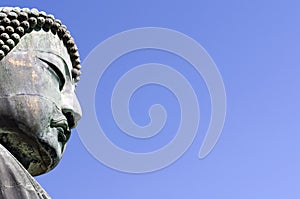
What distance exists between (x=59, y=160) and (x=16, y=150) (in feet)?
1.67

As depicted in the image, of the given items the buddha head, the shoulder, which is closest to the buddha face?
the buddha head

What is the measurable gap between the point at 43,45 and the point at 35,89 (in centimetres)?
66

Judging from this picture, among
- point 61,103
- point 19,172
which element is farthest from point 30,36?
point 19,172

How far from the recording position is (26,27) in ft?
30.4

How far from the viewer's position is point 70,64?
378 inches

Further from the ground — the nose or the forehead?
the forehead

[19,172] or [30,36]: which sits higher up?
[30,36]

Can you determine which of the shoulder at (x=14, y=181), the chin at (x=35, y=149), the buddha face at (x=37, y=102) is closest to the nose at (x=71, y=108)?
the buddha face at (x=37, y=102)

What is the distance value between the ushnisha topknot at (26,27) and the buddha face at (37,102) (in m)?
0.07

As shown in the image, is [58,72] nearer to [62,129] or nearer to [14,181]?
[62,129]

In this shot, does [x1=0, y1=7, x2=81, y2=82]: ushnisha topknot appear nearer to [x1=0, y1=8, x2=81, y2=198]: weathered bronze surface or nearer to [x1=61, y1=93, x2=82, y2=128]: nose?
[x1=0, y1=8, x2=81, y2=198]: weathered bronze surface

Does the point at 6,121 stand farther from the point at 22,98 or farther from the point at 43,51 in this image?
the point at 43,51

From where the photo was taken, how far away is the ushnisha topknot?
29.8 feet

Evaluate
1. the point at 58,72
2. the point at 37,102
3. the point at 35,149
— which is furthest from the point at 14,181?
the point at 58,72
